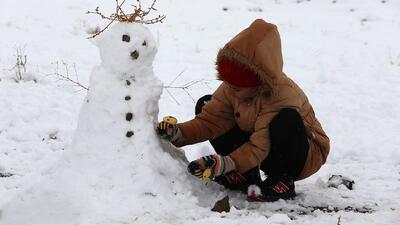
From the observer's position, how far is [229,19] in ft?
31.9

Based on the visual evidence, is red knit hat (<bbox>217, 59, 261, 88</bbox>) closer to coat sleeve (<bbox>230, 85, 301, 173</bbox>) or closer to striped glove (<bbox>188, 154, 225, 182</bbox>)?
coat sleeve (<bbox>230, 85, 301, 173</bbox>)

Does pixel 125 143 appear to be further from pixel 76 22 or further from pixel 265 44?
pixel 76 22

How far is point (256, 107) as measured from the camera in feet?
10.6

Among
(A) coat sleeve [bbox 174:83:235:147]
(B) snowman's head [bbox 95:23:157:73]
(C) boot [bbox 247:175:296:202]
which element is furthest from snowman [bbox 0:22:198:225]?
(C) boot [bbox 247:175:296:202]

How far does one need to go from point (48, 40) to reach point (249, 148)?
505 centimetres

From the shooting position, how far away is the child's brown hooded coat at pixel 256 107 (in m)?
3.03

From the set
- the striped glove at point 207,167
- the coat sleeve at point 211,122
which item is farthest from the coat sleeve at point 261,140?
the coat sleeve at point 211,122

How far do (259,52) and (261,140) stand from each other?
1.70 ft

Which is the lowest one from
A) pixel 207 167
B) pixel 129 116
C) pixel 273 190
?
pixel 273 190

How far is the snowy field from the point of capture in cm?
323

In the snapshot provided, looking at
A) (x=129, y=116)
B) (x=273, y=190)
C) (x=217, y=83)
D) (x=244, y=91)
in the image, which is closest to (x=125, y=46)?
(x=129, y=116)

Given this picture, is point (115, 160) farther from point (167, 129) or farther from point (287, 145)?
point (287, 145)

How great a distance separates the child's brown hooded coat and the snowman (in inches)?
14.3

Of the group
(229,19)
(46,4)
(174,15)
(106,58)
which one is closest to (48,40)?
(46,4)
